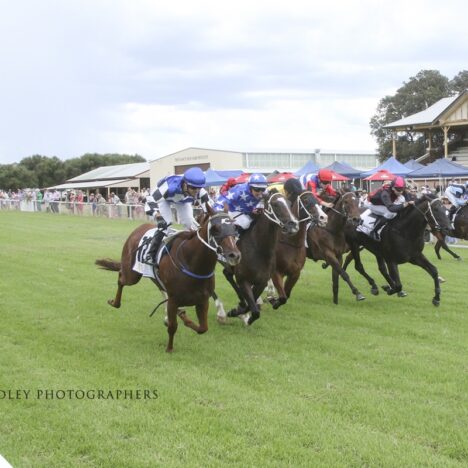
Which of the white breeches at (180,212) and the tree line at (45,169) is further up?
the tree line at (45,169)

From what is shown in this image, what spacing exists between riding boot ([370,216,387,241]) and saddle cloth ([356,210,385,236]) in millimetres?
63

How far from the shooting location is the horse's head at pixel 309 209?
8891 millimetres

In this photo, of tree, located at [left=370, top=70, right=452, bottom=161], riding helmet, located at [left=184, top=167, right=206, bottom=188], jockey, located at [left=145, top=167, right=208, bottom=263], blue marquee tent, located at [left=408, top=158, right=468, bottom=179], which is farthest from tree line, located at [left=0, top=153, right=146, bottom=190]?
riding helmet, located at [left=184, top=167, right=206, bottom=188]

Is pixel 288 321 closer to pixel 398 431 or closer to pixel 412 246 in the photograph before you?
pixel 412 246

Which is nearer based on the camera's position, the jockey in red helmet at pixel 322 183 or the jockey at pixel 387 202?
the jockey at pixel 387 202

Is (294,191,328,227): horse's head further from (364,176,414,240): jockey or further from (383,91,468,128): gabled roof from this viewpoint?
(383,91,468,128): gabled roof

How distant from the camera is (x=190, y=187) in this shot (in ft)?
23.8

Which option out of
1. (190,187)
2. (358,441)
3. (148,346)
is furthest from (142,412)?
(190,187)

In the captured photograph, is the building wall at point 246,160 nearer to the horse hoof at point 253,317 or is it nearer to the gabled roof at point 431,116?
the gabled roof at point 431,116

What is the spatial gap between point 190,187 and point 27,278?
6402 mm

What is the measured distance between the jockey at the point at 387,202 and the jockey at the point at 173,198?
12.1 feet

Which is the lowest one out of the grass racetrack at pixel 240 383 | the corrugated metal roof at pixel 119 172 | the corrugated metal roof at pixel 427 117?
the grass racetrack at pixel 240 383

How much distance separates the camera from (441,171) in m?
26.8

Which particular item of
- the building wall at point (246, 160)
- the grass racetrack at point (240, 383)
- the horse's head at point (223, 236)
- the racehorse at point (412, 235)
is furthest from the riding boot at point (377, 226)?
the building wall at point (246, 160)
